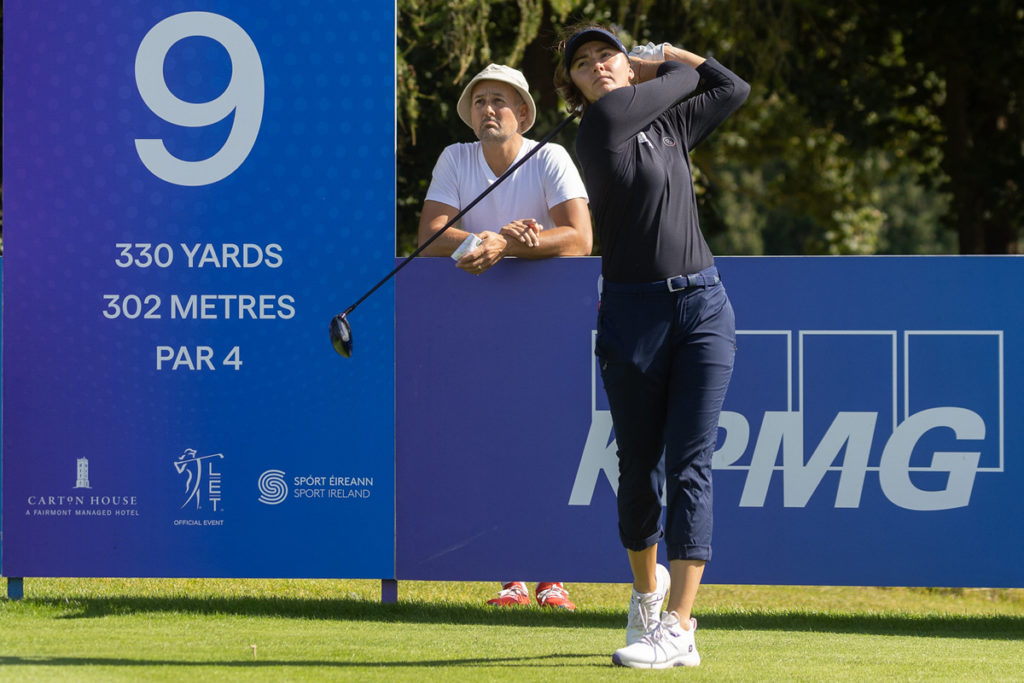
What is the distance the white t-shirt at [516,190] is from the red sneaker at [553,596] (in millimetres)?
1409

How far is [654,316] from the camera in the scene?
3729 mm

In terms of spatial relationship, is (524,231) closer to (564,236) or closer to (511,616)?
(564,236)

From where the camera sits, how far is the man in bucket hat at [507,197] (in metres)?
4.82

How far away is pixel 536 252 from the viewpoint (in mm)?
4824

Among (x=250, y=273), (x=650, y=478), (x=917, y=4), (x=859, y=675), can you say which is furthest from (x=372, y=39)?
(x=917, y=4)

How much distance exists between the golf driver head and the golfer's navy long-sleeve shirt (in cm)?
101

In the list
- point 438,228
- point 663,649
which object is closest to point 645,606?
point 663,649

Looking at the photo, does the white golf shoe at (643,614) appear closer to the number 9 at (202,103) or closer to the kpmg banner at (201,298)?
the kpmg banner at (201,298)

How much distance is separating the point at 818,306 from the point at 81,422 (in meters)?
2.80

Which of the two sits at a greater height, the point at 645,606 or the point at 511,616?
the point at 645,606

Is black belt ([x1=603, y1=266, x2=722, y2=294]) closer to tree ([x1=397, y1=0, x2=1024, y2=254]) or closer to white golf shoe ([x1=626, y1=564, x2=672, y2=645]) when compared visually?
white golf shoe ([x1=626, y1=564, x2=672, y2=645])

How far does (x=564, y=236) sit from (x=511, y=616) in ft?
4.68

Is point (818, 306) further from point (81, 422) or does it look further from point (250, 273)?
point (81, 422)

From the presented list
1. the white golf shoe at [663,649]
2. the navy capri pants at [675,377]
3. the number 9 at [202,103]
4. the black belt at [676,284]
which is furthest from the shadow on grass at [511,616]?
the number 9 at [202,103]
